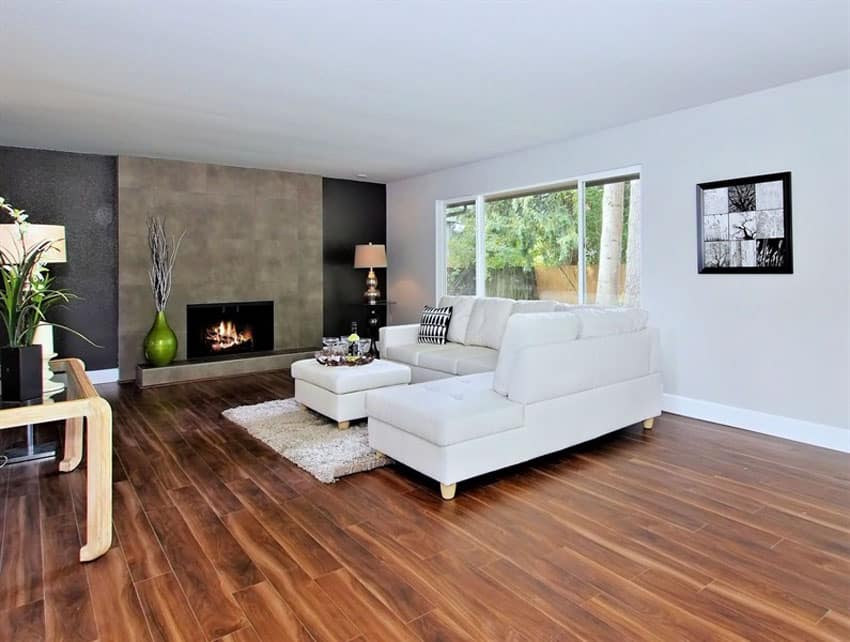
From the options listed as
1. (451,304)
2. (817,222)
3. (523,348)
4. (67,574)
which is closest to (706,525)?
(523,348)

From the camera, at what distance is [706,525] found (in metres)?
2.55

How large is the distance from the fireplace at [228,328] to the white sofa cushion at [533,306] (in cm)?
347

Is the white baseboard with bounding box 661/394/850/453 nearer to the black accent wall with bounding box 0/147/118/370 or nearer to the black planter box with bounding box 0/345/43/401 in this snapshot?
the black planter box with bounding box 0/345/43/401

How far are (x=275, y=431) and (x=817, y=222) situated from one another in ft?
13.5

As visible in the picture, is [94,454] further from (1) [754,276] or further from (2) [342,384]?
(1) [754,276]

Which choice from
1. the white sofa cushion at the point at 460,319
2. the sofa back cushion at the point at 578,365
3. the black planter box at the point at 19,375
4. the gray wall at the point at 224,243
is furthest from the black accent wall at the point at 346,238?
the black planter box at the point at 19,375

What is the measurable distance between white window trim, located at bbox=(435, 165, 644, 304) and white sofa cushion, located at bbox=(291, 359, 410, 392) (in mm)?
2155

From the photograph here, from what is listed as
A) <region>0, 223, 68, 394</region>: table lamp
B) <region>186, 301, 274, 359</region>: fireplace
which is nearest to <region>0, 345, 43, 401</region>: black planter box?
<region>0, 223, 68, 394</region>: table lamp

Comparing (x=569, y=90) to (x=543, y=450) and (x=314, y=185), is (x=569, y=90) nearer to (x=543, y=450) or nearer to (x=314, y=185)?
(x=543, y=450)

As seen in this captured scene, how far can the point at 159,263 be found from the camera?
611 centimetres

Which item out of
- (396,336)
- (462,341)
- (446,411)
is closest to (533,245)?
(462,341)

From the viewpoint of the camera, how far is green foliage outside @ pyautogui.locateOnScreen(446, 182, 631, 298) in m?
5.29

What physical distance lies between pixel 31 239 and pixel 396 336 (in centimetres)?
322

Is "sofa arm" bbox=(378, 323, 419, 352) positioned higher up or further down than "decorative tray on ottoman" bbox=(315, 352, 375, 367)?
higher up
